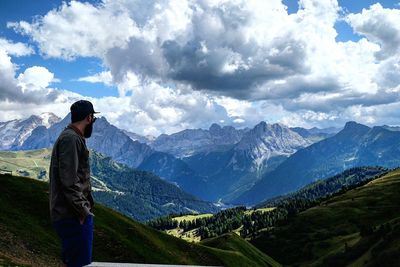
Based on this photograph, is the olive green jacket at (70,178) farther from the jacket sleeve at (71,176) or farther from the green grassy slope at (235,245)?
the green grassy slope at (235,245)

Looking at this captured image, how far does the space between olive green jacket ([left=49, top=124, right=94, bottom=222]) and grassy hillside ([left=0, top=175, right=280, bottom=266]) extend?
30.6m

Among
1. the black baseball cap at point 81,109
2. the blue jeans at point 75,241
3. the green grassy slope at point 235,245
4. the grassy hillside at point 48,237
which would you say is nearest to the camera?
the blue jeans at point 75,241

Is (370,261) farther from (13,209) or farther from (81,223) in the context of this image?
(81,223)

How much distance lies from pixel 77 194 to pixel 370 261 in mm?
146538

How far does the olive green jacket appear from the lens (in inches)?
448

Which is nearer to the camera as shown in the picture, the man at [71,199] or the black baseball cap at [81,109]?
the man at [71,199]

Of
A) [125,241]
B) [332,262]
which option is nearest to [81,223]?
[125,241]

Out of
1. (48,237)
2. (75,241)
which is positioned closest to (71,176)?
(75,241)

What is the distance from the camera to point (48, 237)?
5666 centimetres

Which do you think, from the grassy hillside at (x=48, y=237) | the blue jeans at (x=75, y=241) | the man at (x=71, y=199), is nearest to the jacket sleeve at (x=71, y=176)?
the man at (x=71, y=199)

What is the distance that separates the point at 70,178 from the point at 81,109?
6.86 ft

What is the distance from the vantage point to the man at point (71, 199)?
11.3 meters

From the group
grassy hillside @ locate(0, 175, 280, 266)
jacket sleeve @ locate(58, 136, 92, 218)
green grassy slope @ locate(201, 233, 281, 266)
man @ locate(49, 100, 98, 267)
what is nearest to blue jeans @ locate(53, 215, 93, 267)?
man @ locate(49, 100, 98, 267)

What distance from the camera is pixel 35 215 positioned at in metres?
62.0
